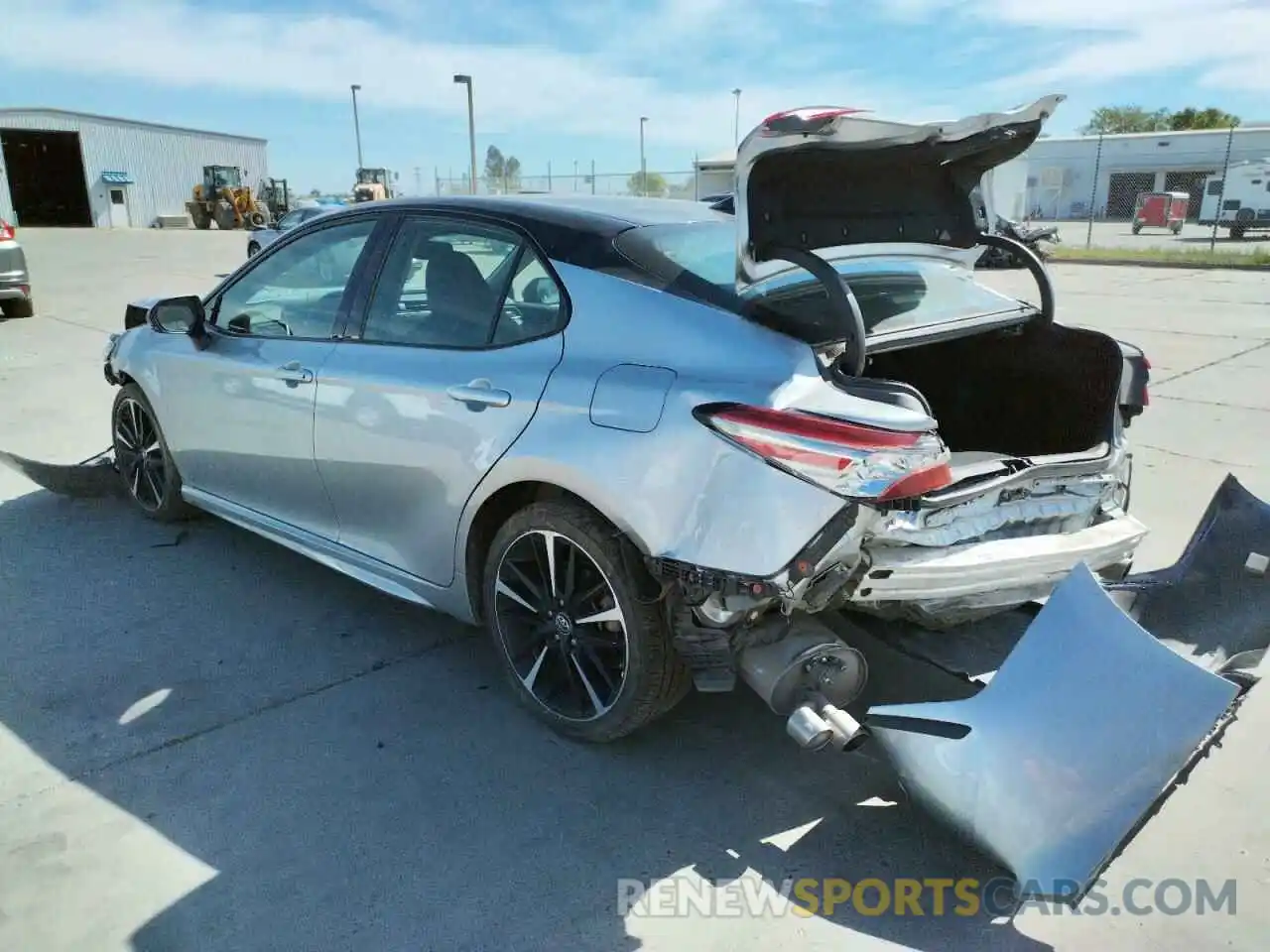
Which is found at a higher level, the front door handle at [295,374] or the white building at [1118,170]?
the white building at [1118,170]

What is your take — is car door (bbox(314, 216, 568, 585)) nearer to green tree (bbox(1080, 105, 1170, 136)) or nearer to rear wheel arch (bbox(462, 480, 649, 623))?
rear wheel arch (bbox(462, 480, 649, 623))

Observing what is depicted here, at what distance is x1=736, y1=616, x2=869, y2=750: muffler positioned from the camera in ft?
8.59

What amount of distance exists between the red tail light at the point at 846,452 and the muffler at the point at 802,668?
1.73ft

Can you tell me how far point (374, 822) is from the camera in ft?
8.89

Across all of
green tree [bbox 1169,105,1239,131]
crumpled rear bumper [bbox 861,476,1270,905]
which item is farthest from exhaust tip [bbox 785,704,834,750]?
green tree [bbox 1169,105,1239,131]

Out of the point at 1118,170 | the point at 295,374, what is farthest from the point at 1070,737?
the point at 1118,170

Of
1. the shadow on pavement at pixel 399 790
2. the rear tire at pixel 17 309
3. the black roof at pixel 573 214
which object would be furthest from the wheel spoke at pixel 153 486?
the rear tire at pixel 17 309

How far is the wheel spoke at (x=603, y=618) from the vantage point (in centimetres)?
280

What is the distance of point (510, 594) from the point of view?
122 inches

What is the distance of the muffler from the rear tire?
1340 centimetres

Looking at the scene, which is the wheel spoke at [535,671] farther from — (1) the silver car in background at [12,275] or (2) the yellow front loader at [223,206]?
(2) the yellow front loader at [223,206]

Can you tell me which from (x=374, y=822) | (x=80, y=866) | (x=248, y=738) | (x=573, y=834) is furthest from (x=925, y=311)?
(x=80, y=866)

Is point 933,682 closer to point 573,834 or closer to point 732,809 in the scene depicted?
point 732,809

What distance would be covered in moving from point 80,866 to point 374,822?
0.75 meters
